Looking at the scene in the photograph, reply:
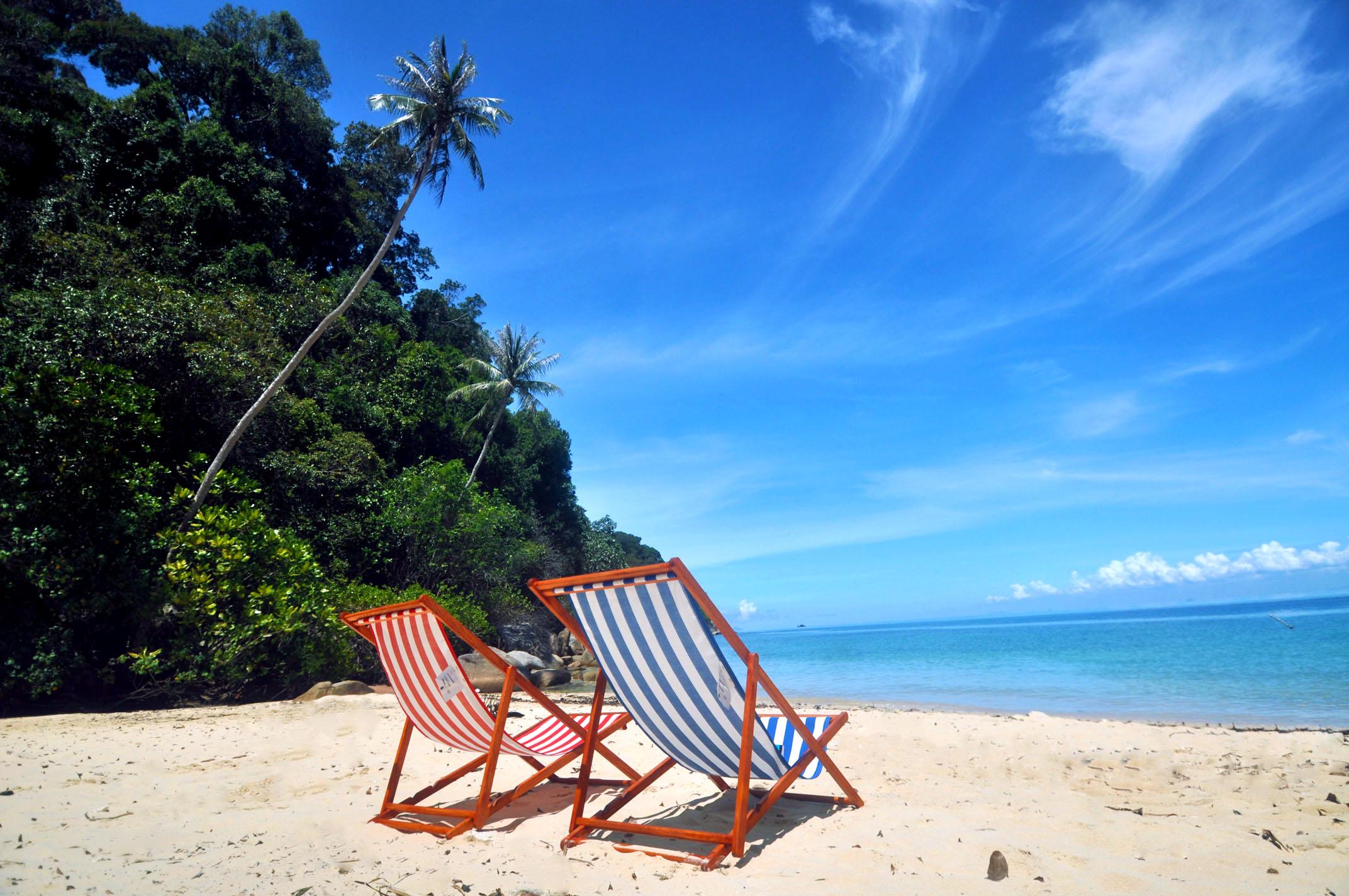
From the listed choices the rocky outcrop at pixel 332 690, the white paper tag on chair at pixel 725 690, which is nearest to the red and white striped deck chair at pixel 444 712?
the white paper tag on chair at pixel 725 690

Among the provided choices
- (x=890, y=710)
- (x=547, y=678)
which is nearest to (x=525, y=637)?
(x=547, y=678)

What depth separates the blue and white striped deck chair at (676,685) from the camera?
2988mm

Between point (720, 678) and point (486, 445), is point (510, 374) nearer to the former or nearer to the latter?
point (486, 445)

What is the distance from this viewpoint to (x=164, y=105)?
19188 millimetres

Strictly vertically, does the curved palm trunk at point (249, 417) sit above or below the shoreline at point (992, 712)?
above

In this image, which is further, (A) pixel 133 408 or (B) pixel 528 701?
(B) pixel 528 701

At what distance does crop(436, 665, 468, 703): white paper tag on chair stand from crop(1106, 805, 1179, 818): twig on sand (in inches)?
140

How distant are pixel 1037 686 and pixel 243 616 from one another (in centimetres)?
1486

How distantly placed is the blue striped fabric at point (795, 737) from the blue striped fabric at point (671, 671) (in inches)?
20.5

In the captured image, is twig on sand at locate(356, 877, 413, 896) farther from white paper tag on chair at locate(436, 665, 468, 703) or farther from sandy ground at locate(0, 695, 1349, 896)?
white paper tag on chair at locate(436, 665, 468, 703)

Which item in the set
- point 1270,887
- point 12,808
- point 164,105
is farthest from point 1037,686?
point 164,105

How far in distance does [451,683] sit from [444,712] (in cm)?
23

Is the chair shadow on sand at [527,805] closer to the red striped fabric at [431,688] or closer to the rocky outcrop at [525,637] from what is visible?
the red striped fabric at [431,688]

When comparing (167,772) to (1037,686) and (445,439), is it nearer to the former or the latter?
(1037,686)
